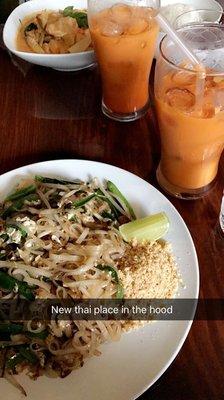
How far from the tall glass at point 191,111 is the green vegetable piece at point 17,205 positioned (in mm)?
323

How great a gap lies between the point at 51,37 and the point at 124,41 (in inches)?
14.5

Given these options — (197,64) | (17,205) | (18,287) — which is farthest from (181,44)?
(18,287)

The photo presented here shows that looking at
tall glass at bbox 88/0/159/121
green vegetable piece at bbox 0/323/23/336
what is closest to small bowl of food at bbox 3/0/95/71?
tall glass at bbox 88/0/159/121

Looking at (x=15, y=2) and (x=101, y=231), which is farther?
(x=15, y=2)

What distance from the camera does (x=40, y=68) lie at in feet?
5.20

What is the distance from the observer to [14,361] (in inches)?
35.6

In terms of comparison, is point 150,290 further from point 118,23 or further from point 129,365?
point 118,23

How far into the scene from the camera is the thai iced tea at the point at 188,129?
1.05 metres

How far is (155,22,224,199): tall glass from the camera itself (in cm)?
105

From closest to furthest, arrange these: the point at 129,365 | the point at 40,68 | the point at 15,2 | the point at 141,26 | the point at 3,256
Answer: the point at 129,365, the point at 3,256, the point at 141,26, the point at 40,68, the point at 15,2

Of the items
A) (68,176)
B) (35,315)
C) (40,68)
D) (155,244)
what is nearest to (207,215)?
(155,244)

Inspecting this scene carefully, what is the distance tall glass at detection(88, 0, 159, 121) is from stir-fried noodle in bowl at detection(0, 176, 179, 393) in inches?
14.3

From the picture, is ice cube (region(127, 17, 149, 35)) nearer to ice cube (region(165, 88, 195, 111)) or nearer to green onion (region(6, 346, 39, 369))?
ice cube (region(165, 88, 195, 111))

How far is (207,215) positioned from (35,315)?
46 centimetres
